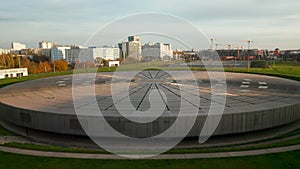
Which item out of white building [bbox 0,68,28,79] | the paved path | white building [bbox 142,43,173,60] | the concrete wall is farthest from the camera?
white building [bbox 142,43,173,60]

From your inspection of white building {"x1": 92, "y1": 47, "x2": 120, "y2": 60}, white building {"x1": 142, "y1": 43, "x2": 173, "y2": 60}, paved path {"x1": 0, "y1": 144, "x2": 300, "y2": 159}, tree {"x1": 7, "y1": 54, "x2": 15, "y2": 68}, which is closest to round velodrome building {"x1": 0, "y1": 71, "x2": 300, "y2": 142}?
paved path {"x1": 0, "y1": 144, "x2": 300, "y2": 159}

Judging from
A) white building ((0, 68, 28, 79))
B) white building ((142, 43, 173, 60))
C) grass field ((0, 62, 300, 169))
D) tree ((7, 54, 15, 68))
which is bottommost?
grass field ((0, 62, 300, 169))

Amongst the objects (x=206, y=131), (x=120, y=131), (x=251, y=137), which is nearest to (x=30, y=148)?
(x=120, y=131)

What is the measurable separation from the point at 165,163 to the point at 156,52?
266ft

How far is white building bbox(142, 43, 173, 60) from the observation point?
275ft

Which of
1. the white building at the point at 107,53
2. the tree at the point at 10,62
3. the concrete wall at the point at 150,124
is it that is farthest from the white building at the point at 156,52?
the concrete wall at the point at 150,124

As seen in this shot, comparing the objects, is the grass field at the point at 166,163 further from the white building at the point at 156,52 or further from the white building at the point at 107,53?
the white building at the point at 107,53

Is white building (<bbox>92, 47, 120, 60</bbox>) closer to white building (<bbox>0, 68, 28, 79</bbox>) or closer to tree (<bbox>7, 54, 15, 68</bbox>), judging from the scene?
tree (<bbox>7, 54, 15, 68</bbox>)

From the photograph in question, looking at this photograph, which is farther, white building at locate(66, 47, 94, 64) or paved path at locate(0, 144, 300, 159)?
white building at locate(66, 47, 94, 64)

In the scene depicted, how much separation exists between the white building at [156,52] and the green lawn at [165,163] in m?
74.0

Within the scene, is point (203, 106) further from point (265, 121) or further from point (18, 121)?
point (18, 121)

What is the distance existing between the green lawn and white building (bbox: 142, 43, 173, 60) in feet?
243

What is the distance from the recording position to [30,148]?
11258 millimetres

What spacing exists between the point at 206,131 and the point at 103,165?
25.6 feet
